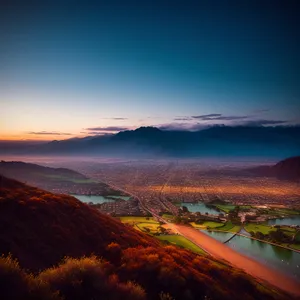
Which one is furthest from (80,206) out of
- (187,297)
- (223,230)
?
(223,230)

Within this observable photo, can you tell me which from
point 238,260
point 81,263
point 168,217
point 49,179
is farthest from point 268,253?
point 49,179

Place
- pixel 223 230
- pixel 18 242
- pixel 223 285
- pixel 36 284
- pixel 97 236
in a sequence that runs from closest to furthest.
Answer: pixel 36 284, pixel 18 242, pixel 223 285, pixel 97 236, pixel 223 230

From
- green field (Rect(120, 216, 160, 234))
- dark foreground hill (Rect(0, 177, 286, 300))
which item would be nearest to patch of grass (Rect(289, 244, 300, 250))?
green field (Rect(120, 216, 160, 234))

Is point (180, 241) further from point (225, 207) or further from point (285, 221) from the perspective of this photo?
point (225, 207)

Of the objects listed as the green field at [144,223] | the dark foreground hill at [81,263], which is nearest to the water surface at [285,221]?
the green field at [144,223]

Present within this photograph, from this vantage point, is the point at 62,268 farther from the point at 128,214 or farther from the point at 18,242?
the point at 128,214

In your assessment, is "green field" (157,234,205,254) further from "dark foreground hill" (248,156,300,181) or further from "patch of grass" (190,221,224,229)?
"dark foreground hill" (248,156,300,181)
